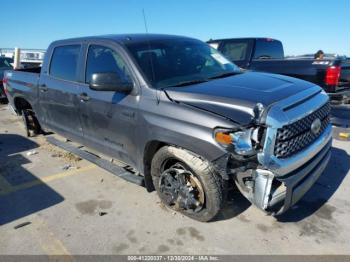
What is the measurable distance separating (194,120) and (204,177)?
576 mm

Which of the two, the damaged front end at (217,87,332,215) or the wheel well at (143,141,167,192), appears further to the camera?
the wheel well at (143,141,167,192)

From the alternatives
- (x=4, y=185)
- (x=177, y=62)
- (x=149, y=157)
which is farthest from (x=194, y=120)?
(x=4, y=185)

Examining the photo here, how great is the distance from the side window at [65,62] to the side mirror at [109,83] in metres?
1.27

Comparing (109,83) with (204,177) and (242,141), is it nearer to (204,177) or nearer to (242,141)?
(204,177)

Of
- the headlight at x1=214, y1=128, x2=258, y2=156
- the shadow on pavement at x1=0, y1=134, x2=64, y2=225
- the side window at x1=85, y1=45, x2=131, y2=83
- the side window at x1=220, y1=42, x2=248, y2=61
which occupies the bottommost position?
the shadow on pavement at x1=0, y1=134, x2=64, y2=225

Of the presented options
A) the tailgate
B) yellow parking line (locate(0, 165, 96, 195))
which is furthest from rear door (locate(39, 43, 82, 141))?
the tailgate

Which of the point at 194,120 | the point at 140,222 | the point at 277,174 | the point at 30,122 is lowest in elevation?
the point at 140,222

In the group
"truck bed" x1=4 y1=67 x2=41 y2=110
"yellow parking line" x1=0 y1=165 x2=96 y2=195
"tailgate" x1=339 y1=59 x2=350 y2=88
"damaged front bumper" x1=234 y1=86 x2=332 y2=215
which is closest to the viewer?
"damaged front bumper" x1=234 y1=86 x2=332 y2=215

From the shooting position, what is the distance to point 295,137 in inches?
118

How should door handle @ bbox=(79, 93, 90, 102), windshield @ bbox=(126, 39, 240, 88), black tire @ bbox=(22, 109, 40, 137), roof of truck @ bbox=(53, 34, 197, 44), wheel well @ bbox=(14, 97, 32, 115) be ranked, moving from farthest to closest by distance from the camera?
black tire @ bbox=(22, 109, 40, 137) → wheel well @ bbox=(14, 97, 32, 115) → door handle @ bbox=(79, 93, 90, 102) → roof of truck @ bbox=(53, 34, 197, 44) → windshield @ bbox=(126, 39, 240, 88)

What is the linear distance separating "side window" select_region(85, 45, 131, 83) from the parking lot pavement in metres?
1.56

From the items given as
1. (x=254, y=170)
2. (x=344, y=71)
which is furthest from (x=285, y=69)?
(x=254, y=170)

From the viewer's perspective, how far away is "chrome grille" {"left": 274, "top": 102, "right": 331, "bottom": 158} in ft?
9.30

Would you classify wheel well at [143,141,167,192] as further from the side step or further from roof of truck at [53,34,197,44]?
roof of truck at [53,34,197,44]
